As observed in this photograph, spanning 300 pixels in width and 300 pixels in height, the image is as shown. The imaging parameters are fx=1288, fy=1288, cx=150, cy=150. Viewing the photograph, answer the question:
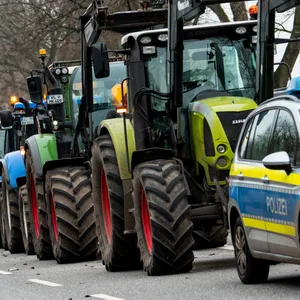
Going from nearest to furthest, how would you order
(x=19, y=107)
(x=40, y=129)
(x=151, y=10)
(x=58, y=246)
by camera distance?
(x=151, y=10) < (x=58, y=246) < (x=40, y=129) < (x=19, y=107)

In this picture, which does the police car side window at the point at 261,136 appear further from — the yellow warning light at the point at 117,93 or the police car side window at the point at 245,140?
the yellow warning light at the point at 117,93

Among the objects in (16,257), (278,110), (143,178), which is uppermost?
(278,110)

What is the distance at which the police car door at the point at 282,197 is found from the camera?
417 inches

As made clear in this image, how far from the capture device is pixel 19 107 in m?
23.6

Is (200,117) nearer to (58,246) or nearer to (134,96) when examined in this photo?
(134,96)

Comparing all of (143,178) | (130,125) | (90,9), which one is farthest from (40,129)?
(143,178)

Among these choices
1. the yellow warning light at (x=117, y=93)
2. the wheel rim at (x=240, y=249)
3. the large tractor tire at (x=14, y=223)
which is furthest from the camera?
the large tractor tire at (x=14, y=223)

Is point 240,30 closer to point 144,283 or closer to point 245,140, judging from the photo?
point 245,140

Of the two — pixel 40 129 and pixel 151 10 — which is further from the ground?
pixel 151 10

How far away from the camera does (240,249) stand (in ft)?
39.7

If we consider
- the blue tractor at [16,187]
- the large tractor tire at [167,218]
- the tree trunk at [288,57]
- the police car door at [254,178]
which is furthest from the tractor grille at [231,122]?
the tree trunk at [288,57]

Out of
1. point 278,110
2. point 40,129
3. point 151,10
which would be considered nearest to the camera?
point 278,110

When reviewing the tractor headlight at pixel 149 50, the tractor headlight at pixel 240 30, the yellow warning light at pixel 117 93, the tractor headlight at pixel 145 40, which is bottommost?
the yellow warning light at pixel 117 93

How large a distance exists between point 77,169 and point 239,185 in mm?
6370
